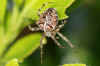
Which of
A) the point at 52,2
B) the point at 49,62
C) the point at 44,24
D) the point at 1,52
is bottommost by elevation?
the point at 49,62

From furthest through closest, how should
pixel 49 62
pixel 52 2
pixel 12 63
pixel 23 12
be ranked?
pixel 49 62
pixel 23 12
pixel 52 2
pixel 12 63

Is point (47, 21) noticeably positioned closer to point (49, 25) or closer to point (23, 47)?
point (49, 25)

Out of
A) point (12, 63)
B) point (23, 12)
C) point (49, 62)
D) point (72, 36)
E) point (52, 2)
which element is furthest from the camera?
point (72, 36)

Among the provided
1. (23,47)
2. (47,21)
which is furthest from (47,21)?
(23,47)

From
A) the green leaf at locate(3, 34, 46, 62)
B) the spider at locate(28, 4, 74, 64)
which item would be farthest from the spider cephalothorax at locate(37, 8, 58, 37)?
the green leaf at locate(3, 34, 46, 62)

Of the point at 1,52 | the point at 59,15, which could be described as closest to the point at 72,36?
the point at 59,15

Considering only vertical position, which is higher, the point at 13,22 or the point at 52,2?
the point at 52,2

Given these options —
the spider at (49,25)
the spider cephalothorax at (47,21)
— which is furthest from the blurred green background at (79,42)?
the spider cephalothorax at (47,21)

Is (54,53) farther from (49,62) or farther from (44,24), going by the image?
(44,24)
